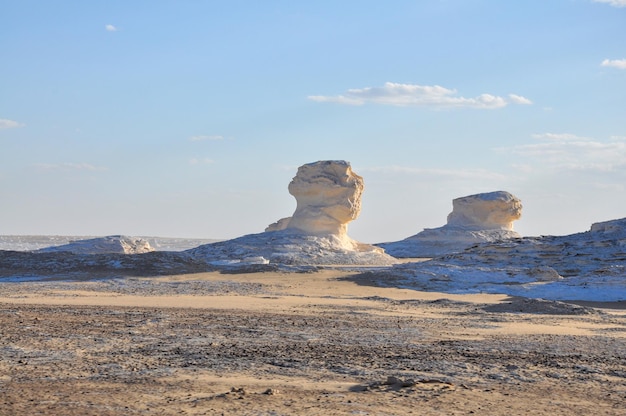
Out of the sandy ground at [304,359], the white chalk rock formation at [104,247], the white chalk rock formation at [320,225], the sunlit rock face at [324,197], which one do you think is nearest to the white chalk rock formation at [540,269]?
the sandy ground at [304,359]

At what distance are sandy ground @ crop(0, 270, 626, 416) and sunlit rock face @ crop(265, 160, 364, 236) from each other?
75.9ft

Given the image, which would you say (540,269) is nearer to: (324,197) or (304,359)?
(324,197)

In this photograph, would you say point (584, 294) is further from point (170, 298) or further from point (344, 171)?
point (344, 171)

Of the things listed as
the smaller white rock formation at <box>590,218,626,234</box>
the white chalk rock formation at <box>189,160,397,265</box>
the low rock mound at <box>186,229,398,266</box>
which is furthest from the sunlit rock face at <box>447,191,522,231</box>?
the smaller white rock formation at <box>590,218,626,234</box>

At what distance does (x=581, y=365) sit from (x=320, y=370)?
3812 mm

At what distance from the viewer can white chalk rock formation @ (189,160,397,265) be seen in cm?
4366

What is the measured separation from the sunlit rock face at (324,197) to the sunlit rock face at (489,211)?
654 inches

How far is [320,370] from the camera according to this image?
36.1ft

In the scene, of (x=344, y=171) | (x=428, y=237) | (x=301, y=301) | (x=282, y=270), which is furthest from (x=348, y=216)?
(x=301, y=301)

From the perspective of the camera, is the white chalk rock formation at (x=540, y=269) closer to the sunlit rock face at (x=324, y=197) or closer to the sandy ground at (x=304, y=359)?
the sandy ground at (x=304, y=359)

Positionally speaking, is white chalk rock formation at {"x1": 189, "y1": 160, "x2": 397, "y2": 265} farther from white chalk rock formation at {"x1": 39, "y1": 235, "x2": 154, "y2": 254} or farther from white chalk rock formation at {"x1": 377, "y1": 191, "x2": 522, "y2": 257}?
white chalk rock formation at {"x1": 377, "y1": 191, "x2": 522, "y2": 257}

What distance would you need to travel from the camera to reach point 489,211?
61.1 m

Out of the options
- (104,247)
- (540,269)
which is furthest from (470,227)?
(540,269)

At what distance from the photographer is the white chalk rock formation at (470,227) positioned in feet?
196
